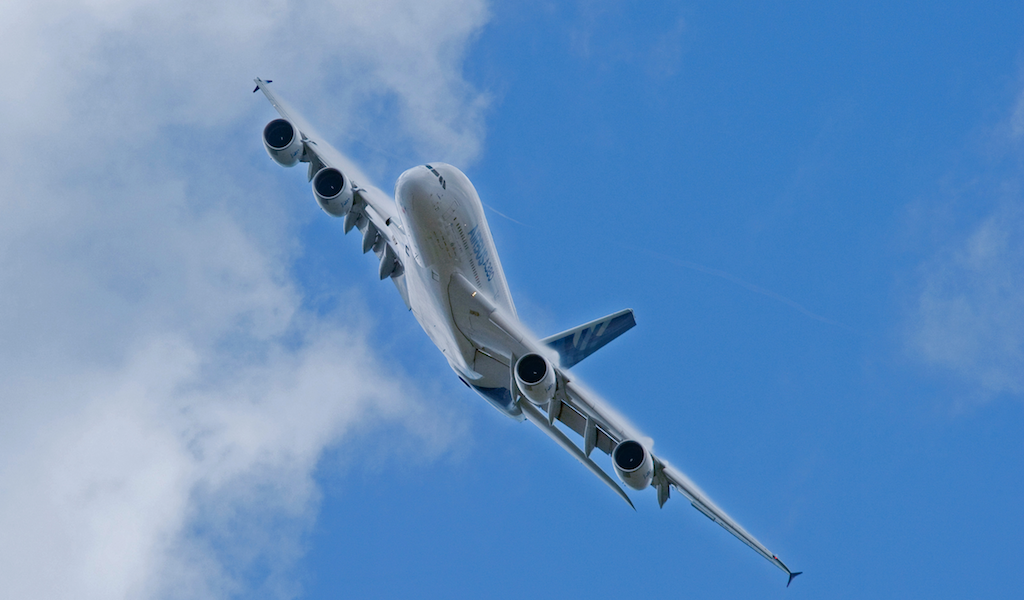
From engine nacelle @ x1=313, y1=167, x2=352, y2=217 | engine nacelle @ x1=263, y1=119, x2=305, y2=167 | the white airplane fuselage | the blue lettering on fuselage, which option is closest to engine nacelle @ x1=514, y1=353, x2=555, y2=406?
the white airplane fuselage

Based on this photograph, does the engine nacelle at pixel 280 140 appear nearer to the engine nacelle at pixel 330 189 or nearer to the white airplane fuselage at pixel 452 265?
the engine nacelle at pixel 330 189

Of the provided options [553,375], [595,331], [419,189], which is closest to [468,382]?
[595,331]

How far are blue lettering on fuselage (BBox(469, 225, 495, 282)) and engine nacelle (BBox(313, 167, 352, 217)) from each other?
19.5 ft

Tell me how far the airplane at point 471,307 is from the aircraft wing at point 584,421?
4cm

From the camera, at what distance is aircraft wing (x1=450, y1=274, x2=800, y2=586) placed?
32.7m

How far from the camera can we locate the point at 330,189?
35.4m

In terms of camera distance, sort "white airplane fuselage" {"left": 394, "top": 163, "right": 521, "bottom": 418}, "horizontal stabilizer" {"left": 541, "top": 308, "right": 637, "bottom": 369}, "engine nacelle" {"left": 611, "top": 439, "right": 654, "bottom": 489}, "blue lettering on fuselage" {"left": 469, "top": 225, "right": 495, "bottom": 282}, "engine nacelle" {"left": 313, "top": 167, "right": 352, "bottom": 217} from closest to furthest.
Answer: "white airplane fuselage" {"left": 394, "top": 163, "right": 521, "bottom": 418}, "engine nacelle" {"left": 611, "top": 439, "right": 654, "bottom": 489}, "blue lettering on fuselage" {"left": 469, "top": 225, "right": 495, "bottom": 282}, "engine nacelle" {"left": 313, "top": 167, "right": 352, "bottom": 217}, "horizontal stabilizer" {"left": 541, "top": 308, "right": 637, "bottom": 369}

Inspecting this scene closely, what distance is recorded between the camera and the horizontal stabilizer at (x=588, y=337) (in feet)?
120

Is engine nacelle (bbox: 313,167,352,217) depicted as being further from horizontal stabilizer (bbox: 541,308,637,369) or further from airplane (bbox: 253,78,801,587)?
horizontal stabilizer (bbox: 541,308,637,369)

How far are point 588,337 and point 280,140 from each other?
44.2ft

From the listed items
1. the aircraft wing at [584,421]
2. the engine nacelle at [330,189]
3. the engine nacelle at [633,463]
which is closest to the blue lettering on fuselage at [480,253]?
the aircraft wing at [584,421]

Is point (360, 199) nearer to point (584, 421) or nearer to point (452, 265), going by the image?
point (452, 265)

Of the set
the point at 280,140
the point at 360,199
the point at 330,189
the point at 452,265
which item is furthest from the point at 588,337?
the point at 280,140

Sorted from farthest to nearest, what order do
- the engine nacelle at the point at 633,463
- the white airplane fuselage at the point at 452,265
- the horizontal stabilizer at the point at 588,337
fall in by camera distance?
the horizontal stabilizer at the point at 588,337 < the engine nacelle at the point at 633,463 < the white airplane fuselage at the point at 452,265
